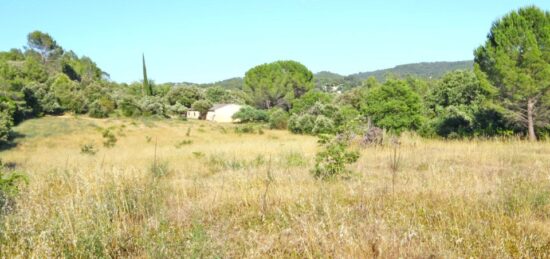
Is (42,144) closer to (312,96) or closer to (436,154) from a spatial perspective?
(436,154)

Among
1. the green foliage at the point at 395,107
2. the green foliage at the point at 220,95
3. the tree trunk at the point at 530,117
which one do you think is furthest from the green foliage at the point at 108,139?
the green foliage at the point at 220,95

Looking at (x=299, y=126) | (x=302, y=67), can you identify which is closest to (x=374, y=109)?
(x=299, y=126)

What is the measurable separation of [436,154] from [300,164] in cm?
389

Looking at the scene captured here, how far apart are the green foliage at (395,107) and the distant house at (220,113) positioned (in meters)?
34.7

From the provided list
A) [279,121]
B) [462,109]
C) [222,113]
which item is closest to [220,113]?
[222,113]

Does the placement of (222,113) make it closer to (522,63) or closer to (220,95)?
(220,95)

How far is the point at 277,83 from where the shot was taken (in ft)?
209

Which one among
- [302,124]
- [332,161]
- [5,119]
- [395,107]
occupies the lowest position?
[302,124]

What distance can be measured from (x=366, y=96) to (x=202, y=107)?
36.4 meters

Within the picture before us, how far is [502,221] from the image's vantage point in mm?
3451

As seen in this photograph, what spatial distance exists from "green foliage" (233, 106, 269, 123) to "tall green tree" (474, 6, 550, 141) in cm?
3591

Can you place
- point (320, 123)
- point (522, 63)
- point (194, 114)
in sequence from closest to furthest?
point (522, 63)
point (320, 123)
point (194, 114)

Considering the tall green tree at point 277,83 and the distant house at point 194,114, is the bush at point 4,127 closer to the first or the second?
the distant house at point 194,114

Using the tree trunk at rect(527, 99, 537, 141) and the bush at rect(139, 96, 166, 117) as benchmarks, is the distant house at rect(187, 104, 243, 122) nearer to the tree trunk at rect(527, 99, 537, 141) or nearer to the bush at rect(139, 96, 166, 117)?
the bush at rect(139, 96, 166, 117)
